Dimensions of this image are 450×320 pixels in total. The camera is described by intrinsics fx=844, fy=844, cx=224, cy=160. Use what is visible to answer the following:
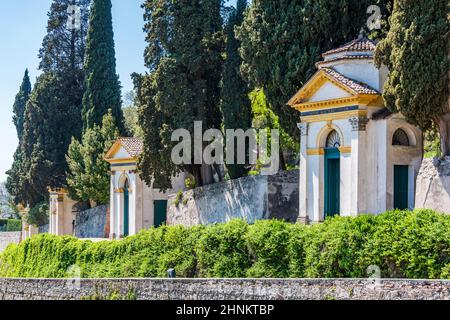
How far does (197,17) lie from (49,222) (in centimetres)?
2131

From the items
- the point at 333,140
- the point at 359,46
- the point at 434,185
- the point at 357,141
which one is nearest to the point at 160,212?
the point at 333,140

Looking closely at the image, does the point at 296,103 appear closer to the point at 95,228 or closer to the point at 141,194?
the point at 141,194

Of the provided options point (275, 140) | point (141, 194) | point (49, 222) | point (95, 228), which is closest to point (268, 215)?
point (275, 140)

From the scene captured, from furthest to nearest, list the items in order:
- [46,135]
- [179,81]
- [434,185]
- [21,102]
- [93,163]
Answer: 1. [21,102]
2. [46,135]
3. [93,163]
4. [179,81]
5. [434,185]

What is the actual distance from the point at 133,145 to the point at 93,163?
4806 mm

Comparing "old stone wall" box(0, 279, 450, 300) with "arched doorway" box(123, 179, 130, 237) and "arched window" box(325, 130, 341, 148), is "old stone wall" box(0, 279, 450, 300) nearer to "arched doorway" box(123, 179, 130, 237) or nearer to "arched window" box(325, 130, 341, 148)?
"arched window" box(325, 130, 341, 148)

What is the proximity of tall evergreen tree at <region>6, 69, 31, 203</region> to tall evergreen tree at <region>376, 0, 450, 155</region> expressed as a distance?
34.4 metres

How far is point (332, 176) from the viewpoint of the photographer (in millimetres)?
29859

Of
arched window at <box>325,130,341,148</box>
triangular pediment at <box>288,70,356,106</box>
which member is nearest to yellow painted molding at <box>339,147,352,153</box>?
arched window at <box>325,130,341,148</box>

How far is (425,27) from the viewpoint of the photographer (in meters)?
24.5

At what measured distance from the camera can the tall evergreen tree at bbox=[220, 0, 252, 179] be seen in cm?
3581

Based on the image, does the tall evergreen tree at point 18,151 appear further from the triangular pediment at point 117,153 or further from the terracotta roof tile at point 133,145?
the terracotta roof tile at point 133,145

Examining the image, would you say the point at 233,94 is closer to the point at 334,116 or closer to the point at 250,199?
the point at 250,199

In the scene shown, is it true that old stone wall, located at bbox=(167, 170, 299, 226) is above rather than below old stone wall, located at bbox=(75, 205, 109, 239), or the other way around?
above
